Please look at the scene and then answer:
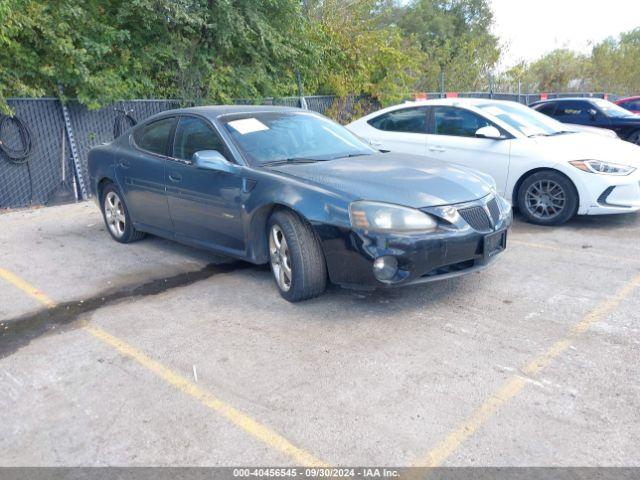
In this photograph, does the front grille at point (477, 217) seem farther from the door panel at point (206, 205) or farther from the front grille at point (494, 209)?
the door panel at point (206, 205)

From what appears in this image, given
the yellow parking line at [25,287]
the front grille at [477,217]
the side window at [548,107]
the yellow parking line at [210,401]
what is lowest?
the yellow parking line at [210,401]

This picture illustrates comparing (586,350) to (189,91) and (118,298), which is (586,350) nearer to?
(118,298)

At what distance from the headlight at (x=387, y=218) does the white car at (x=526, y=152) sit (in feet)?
9.51

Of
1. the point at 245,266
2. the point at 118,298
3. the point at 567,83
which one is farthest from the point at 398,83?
the point at 567,83

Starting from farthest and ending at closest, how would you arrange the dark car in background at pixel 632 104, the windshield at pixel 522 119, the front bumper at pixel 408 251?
the dark car in background at pixel 632 104
the windshield at pixel 522 119
the front bumper at pixel 408 251

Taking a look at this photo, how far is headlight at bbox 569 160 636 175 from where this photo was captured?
6.34 meters

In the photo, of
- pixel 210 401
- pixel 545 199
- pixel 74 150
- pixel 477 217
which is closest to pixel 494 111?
pixel 545 199

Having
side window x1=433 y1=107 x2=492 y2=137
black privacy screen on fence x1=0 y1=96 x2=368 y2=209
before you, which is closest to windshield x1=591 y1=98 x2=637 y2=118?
side window x1=433 y1=107 x2=492 y2=137

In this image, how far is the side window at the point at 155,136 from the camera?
546 centimetres

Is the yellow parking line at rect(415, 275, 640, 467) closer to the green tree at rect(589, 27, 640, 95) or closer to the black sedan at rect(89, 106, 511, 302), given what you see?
the black sedan at rect(89, 106, 511, 302)

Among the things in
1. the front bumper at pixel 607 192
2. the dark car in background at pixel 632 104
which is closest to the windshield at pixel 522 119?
the front bumper at pixel 607 192

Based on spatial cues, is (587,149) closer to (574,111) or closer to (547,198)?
(547,198)

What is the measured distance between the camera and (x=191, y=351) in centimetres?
365

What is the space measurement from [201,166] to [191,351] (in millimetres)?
1651
